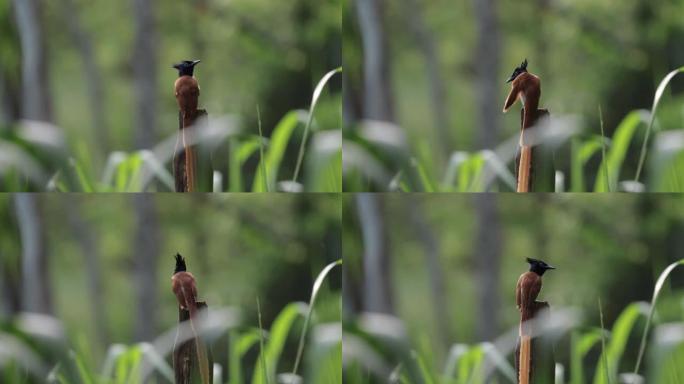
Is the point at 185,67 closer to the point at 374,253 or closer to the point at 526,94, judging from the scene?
the point at 374,253

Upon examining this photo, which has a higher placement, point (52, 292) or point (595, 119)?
point (595, 119)

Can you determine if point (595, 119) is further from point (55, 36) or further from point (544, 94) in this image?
point (55, 36)

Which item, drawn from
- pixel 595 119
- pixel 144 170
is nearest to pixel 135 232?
→ pixel 144 170

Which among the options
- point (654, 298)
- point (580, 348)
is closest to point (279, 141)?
point (580, 348)

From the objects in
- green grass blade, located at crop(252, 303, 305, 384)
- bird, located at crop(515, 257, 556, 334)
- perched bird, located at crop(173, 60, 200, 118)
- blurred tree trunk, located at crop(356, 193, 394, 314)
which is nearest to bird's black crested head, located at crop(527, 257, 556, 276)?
bird, located at crop(515, 257, 556, 334)

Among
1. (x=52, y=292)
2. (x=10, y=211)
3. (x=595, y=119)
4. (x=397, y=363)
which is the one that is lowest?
(x=397, y=363)

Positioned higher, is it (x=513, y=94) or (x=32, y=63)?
(x=32, y=63)

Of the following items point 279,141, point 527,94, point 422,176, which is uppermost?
point 527,94

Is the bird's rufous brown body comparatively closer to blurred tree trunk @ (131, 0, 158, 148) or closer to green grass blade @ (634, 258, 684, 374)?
green grass blade @ (634, 258, 684, 374)
